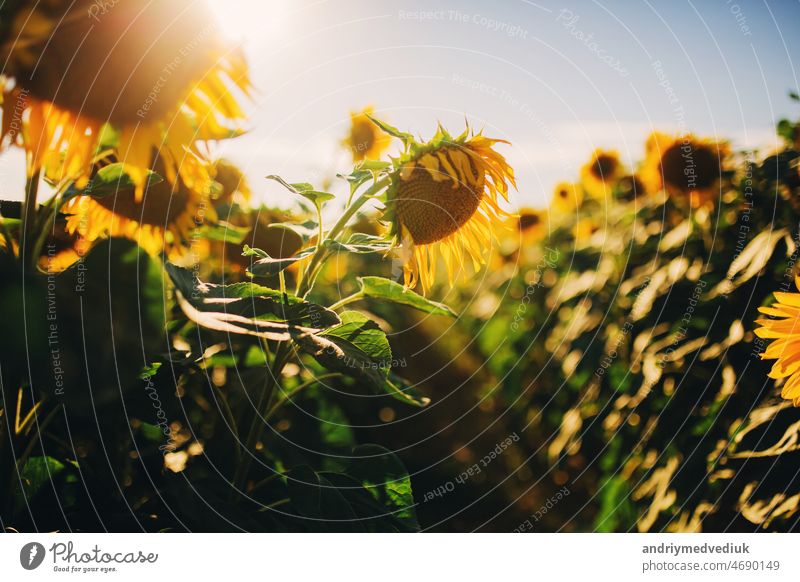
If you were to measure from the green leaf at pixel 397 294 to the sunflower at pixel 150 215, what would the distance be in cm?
20

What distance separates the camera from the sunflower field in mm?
462

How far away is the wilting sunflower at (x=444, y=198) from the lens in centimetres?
53

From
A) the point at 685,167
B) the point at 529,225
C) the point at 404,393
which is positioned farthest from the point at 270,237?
the point at 529,225

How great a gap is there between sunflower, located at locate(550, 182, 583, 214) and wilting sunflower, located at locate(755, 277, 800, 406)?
2.38 ft

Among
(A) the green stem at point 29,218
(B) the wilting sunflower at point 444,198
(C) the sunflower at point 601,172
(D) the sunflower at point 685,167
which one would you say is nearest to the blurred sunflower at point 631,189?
(D) the sunflower at point 685,167

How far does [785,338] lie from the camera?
0.74m

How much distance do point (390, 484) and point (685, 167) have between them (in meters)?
0.82

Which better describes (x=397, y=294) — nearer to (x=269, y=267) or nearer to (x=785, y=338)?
(x=269, y=267)

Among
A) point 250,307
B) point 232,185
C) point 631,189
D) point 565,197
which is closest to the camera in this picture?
point 250,307

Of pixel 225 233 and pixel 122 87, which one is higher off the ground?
pixel 122 87

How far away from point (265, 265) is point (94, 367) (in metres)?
0.14

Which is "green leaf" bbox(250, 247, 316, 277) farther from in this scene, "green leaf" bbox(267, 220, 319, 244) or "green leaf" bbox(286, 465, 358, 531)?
"green leaf" bbox(286, 465, 358, 531)

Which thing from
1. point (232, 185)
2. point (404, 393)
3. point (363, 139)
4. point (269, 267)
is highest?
point (363, 139)
